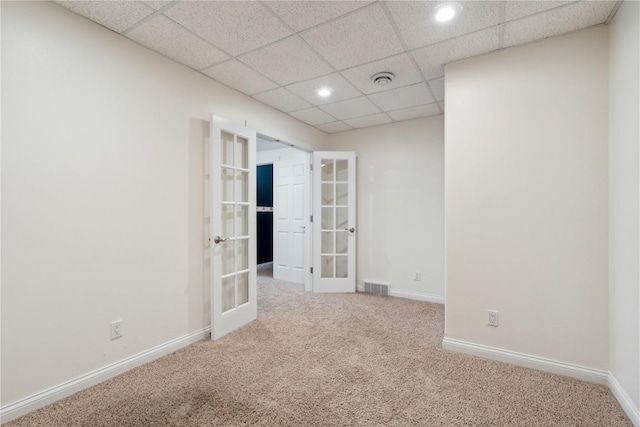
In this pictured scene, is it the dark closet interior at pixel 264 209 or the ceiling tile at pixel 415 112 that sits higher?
the ceiling tile at pixel 415 112

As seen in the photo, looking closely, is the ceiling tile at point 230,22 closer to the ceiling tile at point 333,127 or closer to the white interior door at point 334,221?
the ceiling tile at point 333,127

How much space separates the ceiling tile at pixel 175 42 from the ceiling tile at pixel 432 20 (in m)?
1.38

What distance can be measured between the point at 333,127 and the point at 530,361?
11.5 feet

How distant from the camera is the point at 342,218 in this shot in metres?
4.50

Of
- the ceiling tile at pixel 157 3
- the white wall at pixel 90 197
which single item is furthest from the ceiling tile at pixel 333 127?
the ceiling tile at pixel 157 3

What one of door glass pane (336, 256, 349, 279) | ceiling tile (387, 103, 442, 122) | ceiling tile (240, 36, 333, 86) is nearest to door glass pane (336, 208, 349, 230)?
door glass pane (336, 256, 349, 279)

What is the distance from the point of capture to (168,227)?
2438 mm

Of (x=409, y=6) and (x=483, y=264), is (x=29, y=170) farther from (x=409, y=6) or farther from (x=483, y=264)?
(x=483, y=264)

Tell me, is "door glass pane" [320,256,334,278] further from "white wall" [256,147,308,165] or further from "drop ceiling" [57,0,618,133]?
"drop ceiling" [57,0,618,133]

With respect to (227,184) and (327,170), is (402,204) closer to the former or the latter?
(327,170)

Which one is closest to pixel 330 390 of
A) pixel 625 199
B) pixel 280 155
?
pixel 625 199

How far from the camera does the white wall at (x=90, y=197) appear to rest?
1.67 metres

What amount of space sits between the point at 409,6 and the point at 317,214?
290 centimetres

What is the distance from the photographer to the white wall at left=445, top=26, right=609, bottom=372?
2.02 m
